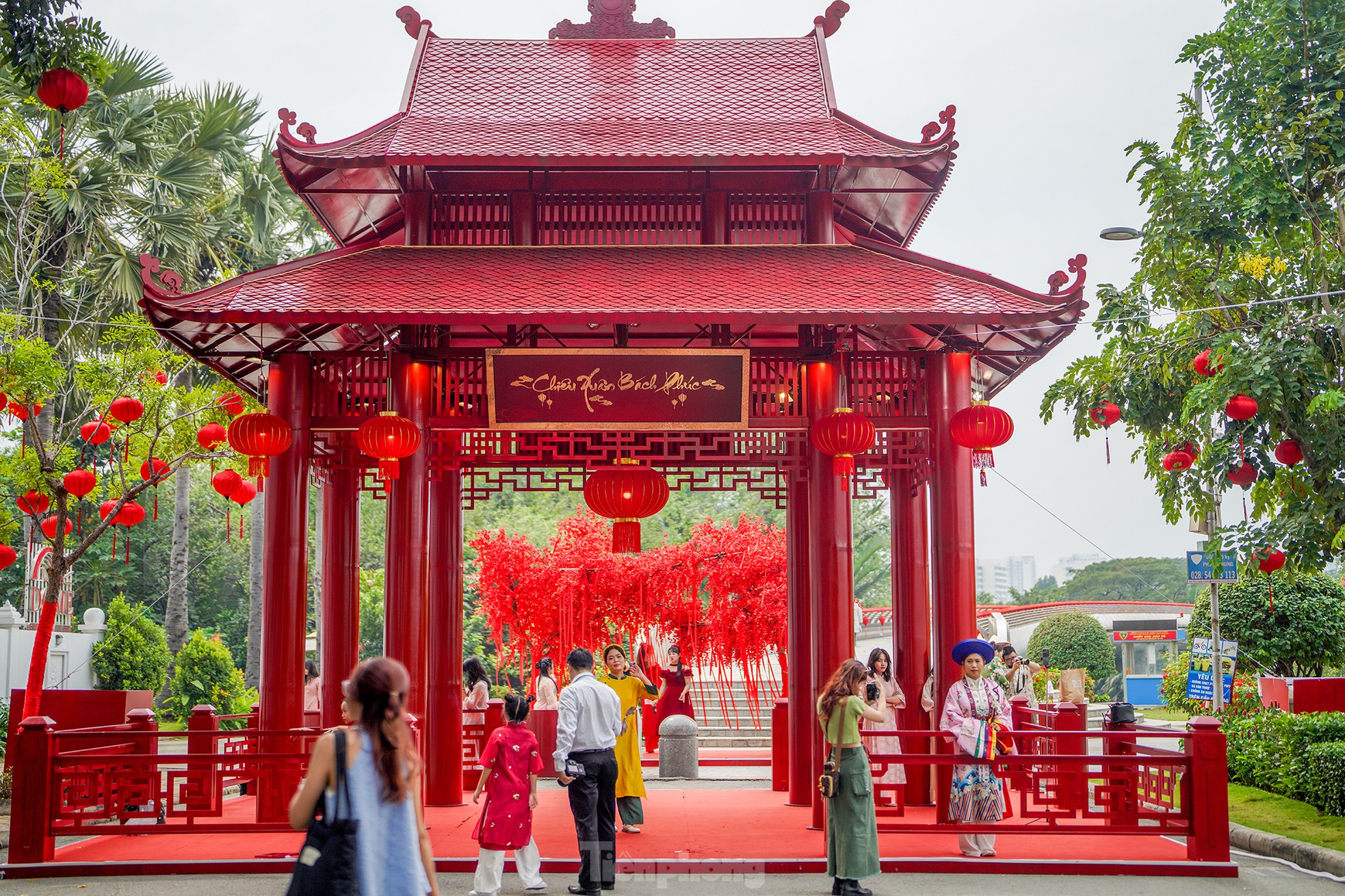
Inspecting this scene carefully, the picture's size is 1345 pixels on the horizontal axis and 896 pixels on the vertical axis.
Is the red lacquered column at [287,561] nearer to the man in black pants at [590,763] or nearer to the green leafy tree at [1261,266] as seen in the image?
the man in black pants at [590,763]

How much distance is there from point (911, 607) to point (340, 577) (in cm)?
534

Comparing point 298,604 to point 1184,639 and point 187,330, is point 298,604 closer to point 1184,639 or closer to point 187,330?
point 187,330

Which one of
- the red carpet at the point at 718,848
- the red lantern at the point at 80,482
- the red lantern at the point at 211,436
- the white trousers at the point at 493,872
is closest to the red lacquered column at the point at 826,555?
the red carpet at the point at 718,848

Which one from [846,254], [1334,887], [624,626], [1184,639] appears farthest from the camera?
[1184,639]

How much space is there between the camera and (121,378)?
14.0 m

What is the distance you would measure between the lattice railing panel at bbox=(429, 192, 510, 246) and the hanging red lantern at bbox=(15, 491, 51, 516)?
5780mm

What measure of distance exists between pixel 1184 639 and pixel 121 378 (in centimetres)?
2355

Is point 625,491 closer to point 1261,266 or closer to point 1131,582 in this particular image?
point 1261,266

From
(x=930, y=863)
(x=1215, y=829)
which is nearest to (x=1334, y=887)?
(x=1215, y=829)

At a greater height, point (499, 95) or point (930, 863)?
point (499, 95)

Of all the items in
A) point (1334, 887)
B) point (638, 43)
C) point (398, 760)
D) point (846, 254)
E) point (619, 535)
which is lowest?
point (1334, 887)

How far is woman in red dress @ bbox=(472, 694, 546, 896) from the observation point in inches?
296

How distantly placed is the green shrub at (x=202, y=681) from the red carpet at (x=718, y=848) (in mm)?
12815

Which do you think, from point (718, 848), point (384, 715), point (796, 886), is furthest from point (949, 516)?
point (384, 715)
